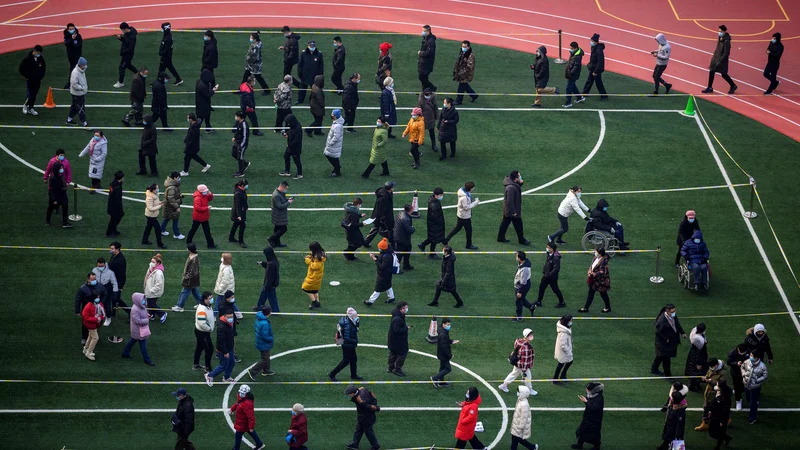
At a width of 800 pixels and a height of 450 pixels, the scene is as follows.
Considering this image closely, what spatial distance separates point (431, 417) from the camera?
96.2 ft

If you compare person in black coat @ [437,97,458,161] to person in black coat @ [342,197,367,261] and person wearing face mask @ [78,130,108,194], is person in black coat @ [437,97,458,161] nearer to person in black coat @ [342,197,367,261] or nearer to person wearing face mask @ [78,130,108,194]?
person in black coat @ [342,197,367,261]

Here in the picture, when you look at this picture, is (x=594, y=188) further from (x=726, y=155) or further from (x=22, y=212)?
(x=22, y=212)

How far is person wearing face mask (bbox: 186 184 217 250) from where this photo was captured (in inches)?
1353

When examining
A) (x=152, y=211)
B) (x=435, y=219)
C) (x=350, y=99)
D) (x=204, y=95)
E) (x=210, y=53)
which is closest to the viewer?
(x=152, y=211)

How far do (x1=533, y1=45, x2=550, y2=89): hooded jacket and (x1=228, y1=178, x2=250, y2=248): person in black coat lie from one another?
13.7 metres

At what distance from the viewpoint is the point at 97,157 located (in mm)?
37344

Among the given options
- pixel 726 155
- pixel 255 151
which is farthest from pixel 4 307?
pixel 726 155

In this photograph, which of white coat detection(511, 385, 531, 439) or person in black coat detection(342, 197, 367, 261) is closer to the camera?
white coat detection(511, 385, 531, 439)

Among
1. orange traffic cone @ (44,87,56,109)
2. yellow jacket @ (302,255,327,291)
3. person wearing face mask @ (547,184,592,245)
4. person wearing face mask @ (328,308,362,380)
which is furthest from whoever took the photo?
orange traffic cone @ (44,87,56,109)

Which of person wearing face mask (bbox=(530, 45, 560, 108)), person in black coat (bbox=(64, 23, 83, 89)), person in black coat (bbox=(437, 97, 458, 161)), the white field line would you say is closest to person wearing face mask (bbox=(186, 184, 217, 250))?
person in black coat (bbox=(437, 97, 458, 161))

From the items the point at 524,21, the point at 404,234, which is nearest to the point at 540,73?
the point at 524,21

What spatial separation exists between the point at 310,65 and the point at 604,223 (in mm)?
13002

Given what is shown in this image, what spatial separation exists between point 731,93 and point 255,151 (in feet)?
59.8

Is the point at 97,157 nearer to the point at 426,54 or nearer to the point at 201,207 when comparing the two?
the point at 201,207
